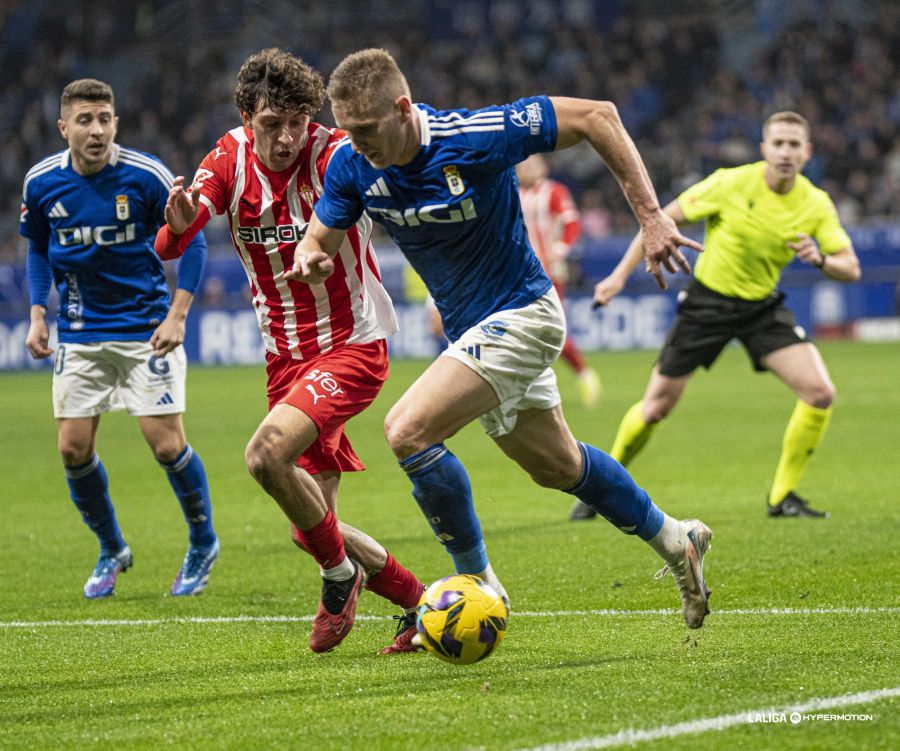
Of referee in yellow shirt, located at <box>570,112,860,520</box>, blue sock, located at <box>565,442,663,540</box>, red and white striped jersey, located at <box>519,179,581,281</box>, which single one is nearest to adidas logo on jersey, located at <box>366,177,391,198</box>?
blue sock, located at <box>565,442,663,540</box>

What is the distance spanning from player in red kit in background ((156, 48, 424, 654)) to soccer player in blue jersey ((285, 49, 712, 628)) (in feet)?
1.49

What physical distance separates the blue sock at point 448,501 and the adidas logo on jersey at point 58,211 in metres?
3.01

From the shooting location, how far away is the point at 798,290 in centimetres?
2502

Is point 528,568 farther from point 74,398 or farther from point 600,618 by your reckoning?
point 74,398

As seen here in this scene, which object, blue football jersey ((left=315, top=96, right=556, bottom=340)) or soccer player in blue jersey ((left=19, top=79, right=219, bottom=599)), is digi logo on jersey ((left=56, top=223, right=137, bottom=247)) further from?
blue football jersey ((left=315, top=96, right=556, bottom=340))

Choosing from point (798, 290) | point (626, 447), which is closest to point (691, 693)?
point (626, 447)

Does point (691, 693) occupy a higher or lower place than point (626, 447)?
higher

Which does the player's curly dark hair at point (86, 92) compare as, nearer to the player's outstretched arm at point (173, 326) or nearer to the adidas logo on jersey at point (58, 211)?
the adidas logo on jersey at point (58, 211)

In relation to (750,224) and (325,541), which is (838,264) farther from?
(325,541)

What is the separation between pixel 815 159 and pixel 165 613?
23.2 meters

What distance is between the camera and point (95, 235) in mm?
7637

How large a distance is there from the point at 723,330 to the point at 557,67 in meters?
23.3

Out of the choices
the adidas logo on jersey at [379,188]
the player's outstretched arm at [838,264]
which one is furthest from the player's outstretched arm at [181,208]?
the player's outstretched arm at [838,264]

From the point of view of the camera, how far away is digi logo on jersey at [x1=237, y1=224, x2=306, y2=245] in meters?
6.14
